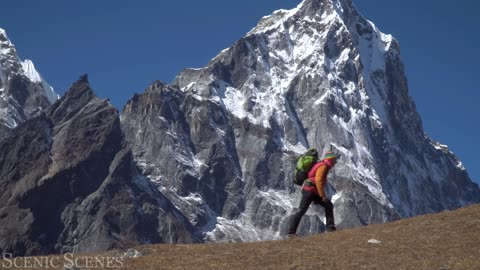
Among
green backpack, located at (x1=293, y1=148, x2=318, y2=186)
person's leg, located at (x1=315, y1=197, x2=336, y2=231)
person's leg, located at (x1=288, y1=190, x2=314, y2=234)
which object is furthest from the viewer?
person's leg, located at (x1=315, y1=197, x2=336, y2=231)

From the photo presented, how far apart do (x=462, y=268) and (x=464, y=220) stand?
8.31 metres

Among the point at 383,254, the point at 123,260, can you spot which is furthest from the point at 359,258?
the point at 123,260

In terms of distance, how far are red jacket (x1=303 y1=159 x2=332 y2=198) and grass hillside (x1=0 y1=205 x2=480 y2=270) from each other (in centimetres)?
212

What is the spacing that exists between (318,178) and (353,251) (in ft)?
10.4

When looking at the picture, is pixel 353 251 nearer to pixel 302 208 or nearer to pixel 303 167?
pixel 302 208

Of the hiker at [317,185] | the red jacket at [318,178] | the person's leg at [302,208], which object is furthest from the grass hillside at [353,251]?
the red jacket at [318,178]

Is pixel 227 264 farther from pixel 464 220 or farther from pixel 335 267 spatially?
pixel 464 220

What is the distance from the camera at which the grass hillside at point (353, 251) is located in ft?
84.9

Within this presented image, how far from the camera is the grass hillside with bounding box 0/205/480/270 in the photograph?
25.9 m

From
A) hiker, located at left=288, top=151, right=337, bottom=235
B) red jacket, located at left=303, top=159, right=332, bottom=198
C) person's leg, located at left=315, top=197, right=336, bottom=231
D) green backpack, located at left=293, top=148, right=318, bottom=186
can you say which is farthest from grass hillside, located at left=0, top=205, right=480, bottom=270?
green backpack, located at left=293, top=148, right=318, bottom=186

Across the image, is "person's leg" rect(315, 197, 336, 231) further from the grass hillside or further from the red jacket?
the red jacket

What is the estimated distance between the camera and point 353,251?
28.1 metres

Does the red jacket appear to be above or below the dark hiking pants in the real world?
above

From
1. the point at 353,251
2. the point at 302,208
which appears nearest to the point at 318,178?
the point at 302,208
